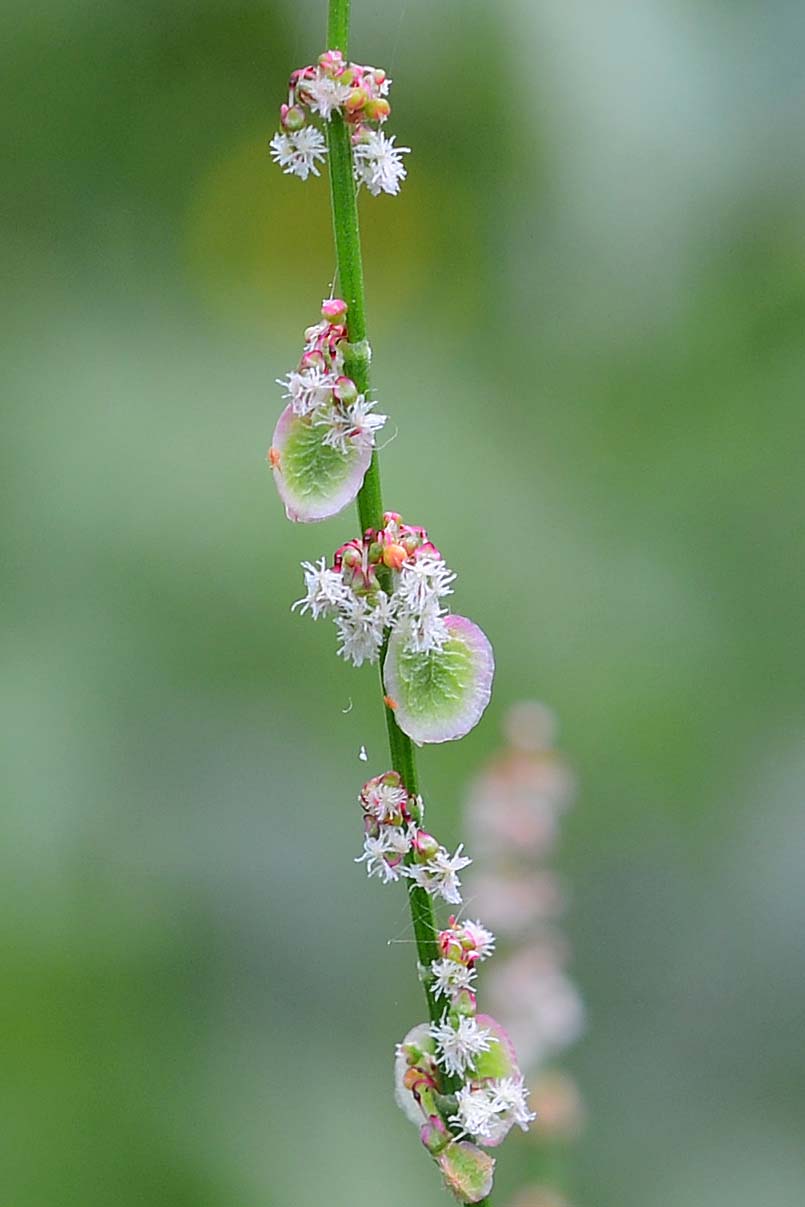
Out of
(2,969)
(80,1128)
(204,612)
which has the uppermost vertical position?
(204,612)

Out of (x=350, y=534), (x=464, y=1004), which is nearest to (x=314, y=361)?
(x=464, y=1004)

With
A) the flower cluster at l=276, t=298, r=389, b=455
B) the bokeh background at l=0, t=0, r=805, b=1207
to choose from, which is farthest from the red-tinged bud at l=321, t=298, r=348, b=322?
the bokeh background at l=0, t=0, r=805, b=1207

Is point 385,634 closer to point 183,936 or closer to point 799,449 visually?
point 183,936

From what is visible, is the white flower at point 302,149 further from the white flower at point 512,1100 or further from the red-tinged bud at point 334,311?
the white flower at point 512,1100

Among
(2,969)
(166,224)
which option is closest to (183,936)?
(2,969)

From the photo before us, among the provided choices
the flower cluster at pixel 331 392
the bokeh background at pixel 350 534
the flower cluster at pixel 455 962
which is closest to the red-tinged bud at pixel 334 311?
the flower cluster at pixel 331 392

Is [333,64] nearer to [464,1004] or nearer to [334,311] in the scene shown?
[334,311]
